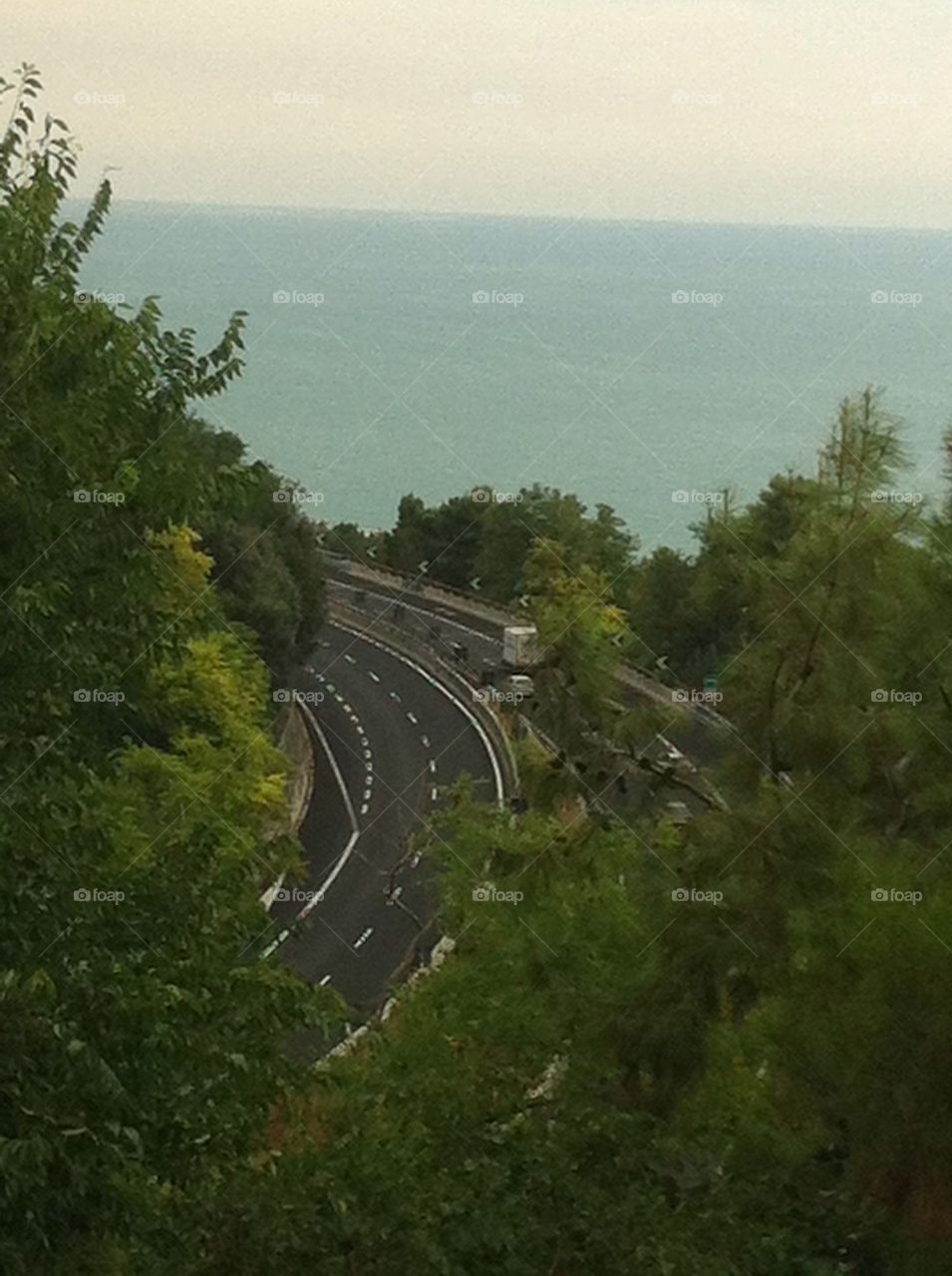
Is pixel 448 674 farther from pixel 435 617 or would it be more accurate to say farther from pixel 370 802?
pixel 370 802

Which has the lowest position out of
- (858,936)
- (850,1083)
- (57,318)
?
(850,1083)

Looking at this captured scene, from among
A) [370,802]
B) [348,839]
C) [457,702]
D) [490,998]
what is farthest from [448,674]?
[490,998]

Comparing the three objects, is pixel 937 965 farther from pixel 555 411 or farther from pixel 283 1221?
pixel 555 411

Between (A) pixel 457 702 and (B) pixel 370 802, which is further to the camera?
(A) pixel 457 702

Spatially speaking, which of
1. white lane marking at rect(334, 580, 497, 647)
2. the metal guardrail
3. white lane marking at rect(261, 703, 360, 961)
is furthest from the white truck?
white lane marking at rect(261, 703, 360, 961)

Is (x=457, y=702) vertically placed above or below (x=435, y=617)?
below

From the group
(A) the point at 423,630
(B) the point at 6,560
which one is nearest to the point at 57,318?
(B) the point at 6,560
